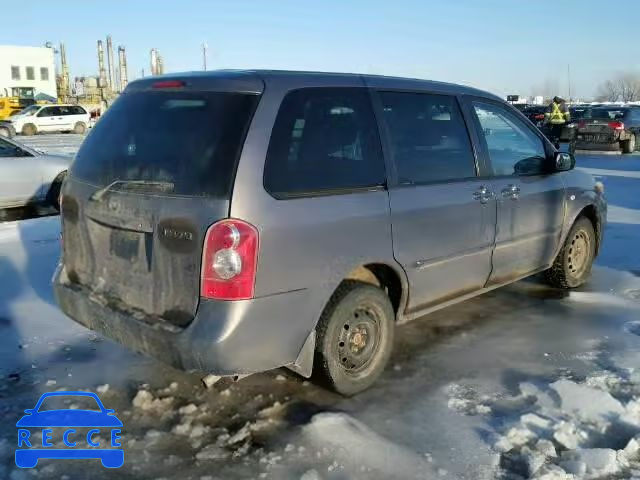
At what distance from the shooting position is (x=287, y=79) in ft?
11.2

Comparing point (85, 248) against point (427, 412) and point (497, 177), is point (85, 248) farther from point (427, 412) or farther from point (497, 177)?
point (497, 177)

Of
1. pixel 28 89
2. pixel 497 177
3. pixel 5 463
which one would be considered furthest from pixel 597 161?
pixel 28 89

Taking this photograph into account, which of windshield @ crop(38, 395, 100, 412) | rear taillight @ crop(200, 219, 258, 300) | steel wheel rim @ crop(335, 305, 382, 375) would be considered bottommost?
windshield @ crop(38, 395, 100, 412)

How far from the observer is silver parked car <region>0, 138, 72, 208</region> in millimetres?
9570

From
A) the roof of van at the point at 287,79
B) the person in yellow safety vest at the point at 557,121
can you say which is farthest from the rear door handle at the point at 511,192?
the person in yellow safety vest at the point at 557,121

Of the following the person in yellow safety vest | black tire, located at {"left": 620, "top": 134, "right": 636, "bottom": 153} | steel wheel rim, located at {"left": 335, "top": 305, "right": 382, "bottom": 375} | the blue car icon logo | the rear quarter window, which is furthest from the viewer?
the person in yellow safety vest

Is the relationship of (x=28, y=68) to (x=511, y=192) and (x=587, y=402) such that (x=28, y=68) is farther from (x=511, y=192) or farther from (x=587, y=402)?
(x=587, y=402)

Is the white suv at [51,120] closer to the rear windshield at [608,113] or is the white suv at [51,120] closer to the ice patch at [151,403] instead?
the rear windshield at [608,113]

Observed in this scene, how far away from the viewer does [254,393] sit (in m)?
3.79

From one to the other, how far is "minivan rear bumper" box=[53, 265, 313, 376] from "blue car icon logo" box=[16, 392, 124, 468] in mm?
462

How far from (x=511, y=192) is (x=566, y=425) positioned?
1.95 meters

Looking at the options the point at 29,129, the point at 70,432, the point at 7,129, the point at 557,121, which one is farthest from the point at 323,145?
the point at 29,129

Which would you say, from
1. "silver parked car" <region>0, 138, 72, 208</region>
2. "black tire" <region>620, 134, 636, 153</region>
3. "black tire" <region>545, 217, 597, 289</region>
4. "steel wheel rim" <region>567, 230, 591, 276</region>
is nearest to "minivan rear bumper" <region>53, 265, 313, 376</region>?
"black tire" <region>545, 217, 597, 289</region>

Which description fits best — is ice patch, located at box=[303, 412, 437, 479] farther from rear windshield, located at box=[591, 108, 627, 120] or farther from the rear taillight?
rear windshield, located at box=[591, 108, 627, 120]
